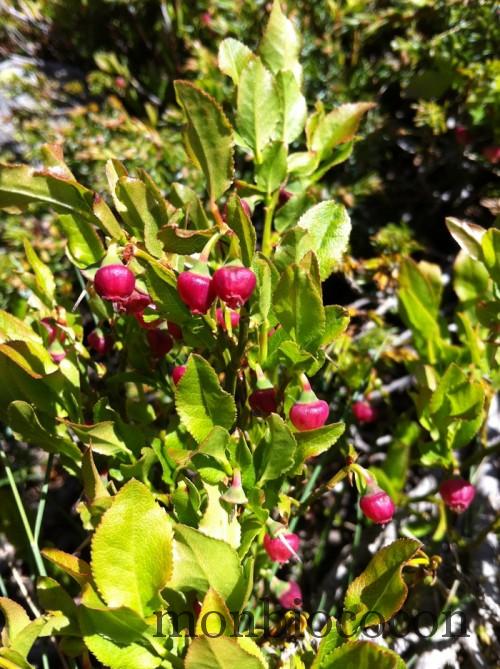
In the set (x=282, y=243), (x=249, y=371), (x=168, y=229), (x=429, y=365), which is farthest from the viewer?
(x=429, y=365)

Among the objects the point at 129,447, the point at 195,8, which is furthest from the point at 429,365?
the point at 195,8

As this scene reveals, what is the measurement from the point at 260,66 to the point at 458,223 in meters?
0.43

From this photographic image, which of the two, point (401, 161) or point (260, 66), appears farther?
point (401, 161)

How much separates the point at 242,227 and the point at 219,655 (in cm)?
45

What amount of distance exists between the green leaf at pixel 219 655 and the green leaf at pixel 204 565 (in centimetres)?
8

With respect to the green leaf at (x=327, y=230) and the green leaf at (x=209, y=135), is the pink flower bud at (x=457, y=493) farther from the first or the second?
the green leaf at (x=209, y=135)

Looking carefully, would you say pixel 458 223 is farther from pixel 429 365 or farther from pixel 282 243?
pixel 282 243

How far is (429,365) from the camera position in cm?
117

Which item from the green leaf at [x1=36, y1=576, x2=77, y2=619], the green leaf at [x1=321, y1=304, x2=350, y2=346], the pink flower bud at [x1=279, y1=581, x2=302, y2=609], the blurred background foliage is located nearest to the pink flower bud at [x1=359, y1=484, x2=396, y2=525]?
the green leaf at [x1=321, y1=304, x2=350, y2=346]

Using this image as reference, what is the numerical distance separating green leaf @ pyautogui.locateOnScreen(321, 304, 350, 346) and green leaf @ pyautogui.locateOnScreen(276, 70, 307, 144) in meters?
0.31

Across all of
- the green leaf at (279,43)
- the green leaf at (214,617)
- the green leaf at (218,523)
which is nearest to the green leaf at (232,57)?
the green leaf at (279,43)

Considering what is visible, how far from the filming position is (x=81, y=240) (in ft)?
2.85

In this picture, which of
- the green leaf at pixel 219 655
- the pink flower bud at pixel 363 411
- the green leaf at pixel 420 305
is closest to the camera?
the green leaf at pixel 219 655

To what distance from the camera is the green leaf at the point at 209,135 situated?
0.75 metres
